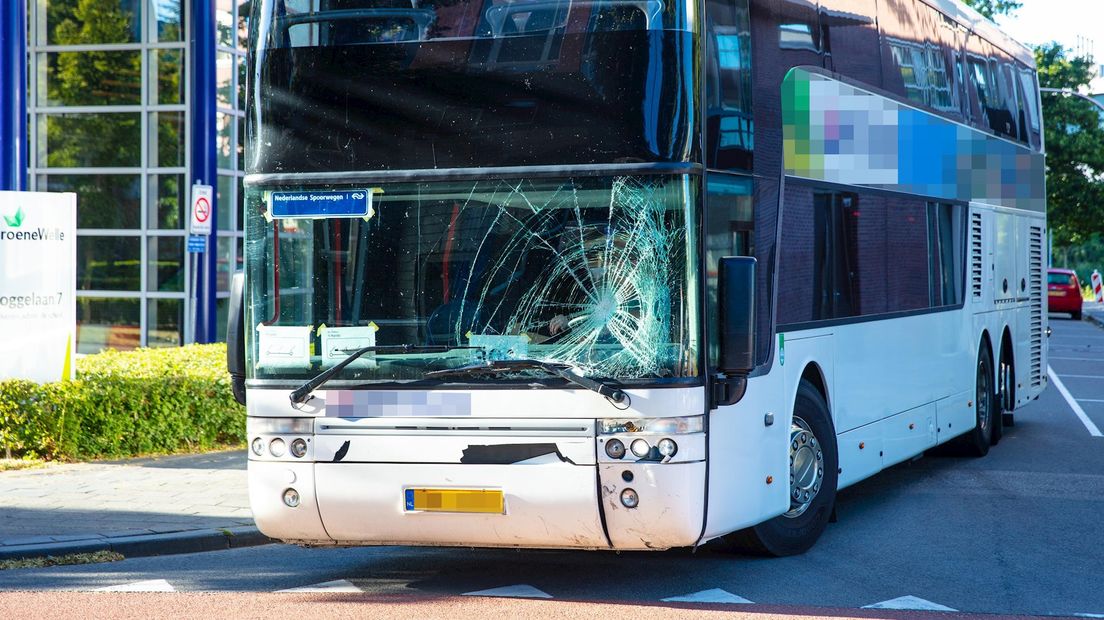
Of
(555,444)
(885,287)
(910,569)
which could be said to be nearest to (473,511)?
(555,444)

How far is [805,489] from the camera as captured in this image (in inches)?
331

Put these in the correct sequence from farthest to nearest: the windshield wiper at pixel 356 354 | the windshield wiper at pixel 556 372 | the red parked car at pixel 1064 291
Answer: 1. the red parked car at pixel 1064 291
2. the windshield wiper at pixel 356 354
3. the windshield wiper at pixel 556 372

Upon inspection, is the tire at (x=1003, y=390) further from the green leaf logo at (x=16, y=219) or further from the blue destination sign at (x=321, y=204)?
the green leaf logo at (x=16, y=219)

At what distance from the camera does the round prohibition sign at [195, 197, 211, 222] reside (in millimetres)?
16203

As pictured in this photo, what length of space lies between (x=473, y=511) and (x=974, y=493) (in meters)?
5.38

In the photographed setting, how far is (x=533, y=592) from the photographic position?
7289 mm

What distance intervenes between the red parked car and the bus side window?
4158cm

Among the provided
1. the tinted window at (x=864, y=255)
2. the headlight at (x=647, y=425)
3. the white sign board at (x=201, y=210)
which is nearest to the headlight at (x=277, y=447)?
the headlight at (x=647, y=425)

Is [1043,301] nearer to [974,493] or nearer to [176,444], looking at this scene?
[974,493]

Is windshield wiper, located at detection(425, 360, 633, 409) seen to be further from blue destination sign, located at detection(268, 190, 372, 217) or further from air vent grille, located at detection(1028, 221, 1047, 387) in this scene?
air vent grille, located at detection(1028, 221, 1047, 387)

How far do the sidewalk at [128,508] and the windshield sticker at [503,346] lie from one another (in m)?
2.82

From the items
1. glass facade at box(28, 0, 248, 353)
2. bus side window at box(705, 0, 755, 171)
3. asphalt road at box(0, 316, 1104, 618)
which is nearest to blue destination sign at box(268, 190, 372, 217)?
bus side window at box(705, 0, 755, 171)

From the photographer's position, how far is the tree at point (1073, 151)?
52344 mm

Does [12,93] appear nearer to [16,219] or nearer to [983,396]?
[16,219]
